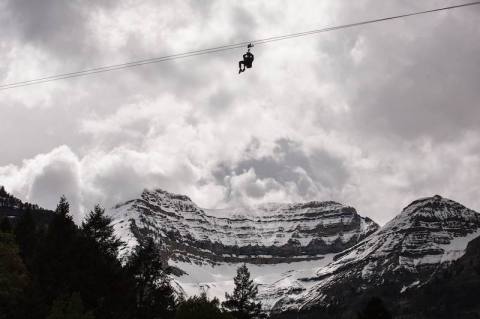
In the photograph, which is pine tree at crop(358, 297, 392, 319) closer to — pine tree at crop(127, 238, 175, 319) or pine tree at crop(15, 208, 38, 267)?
pine tree at crop(127, 238, 175, 319)

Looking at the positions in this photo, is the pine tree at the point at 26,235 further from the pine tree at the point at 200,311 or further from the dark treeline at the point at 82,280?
the pine tree at the point at 200,311

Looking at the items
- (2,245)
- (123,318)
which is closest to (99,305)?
(123,318)

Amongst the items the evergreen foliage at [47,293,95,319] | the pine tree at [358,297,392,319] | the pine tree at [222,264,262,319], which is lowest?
the evergreen foliage at [47,293,95,319]

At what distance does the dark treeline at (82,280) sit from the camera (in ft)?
172

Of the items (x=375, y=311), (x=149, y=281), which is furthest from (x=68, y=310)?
(x=375, y=311)

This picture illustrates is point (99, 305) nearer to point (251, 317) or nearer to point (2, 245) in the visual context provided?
point (2, 245)

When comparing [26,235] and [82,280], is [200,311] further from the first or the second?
[26,235]

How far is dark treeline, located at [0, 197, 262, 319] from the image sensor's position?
52.3 metres

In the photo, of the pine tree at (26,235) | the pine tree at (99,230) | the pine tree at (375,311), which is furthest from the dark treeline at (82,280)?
the pine tree at (26,235)

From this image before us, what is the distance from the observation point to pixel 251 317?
264ft

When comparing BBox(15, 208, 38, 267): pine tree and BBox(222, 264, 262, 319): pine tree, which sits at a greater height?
BBox(15, 208, 38, 267): pine tree

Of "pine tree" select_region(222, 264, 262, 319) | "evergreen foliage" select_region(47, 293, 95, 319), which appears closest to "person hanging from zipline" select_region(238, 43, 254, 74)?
"evergreen foliage" select_region(47, 293, 95, 319)

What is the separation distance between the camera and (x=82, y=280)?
6116cm

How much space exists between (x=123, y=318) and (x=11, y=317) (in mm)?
11838
